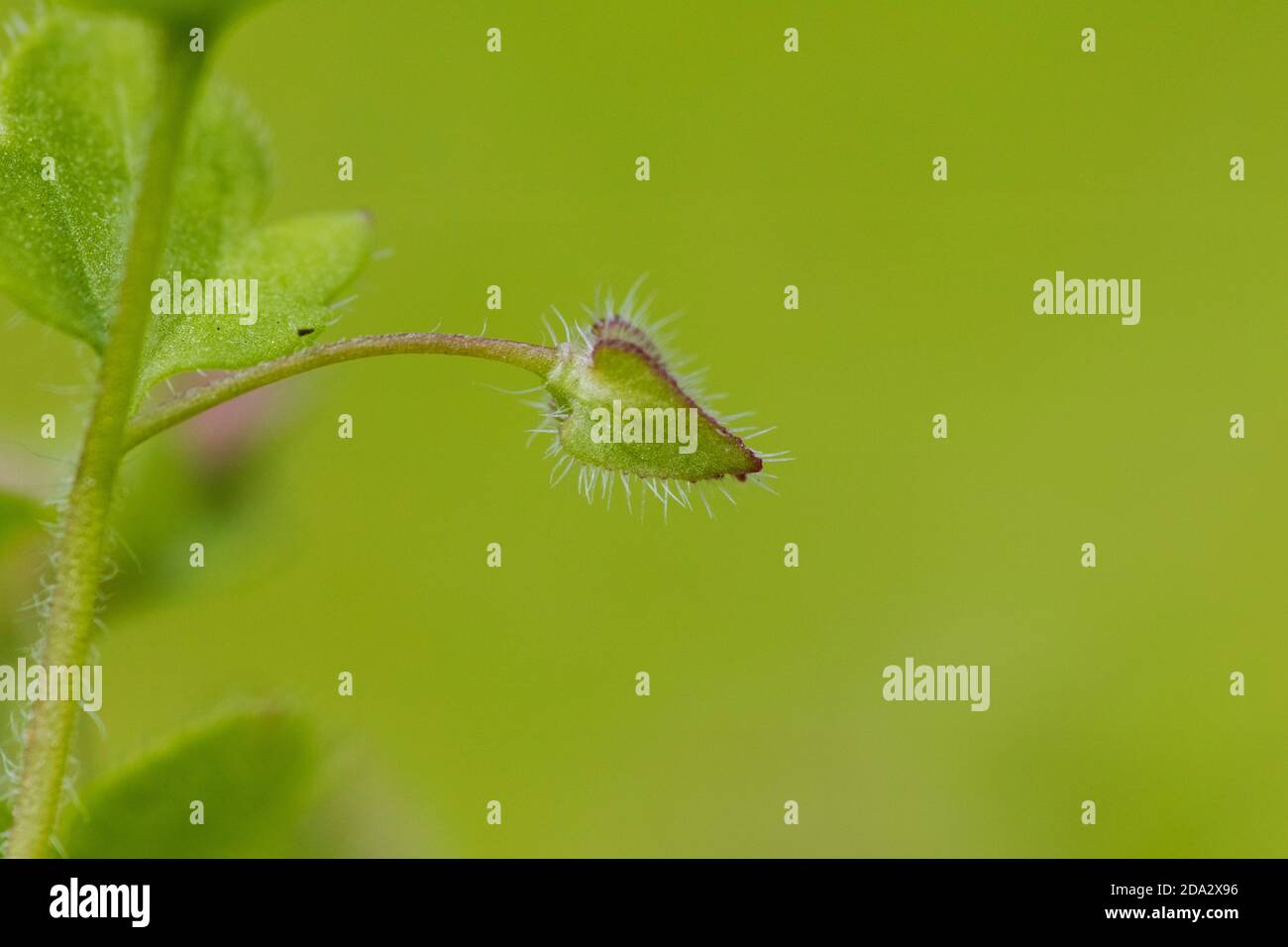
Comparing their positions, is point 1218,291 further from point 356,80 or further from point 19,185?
point 19,185

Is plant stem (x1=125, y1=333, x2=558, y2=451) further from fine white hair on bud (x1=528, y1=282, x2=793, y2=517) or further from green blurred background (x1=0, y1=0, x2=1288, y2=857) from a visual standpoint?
Answer: green blurred background (x1=0, y1=0, x2=1288, y2=857)

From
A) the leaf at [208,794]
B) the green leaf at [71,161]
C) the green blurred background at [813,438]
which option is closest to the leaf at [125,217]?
the green leaf at [71,161]

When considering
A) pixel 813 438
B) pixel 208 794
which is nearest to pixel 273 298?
pixel 208 794

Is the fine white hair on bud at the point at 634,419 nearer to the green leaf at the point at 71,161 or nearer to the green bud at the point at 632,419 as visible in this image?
the green bud at the point at 632,419

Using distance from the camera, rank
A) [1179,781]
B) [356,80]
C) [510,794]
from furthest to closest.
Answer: [356,80] → [510,794] → [1179,781]

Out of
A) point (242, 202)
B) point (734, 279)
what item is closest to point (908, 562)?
Result: point (734, 279)

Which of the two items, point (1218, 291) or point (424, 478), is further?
point (1218, 291)
